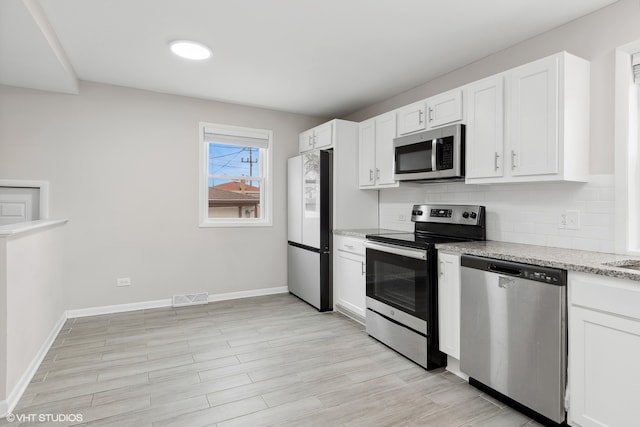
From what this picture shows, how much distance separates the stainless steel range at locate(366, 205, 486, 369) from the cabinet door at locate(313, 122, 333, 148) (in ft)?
4.31

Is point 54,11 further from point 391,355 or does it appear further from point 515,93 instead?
point 391,355

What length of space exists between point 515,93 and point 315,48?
5.20ft

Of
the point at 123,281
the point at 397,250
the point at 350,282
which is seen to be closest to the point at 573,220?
the point at 397,250

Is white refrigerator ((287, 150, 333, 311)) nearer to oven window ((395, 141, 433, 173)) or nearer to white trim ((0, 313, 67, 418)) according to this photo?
oven window ((395, 141, 433, 173))

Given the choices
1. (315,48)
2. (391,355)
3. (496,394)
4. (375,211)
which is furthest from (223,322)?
(315,48)

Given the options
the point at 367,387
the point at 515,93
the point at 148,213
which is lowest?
the point at 367,387

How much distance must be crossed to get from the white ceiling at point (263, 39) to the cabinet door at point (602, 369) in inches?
78.1

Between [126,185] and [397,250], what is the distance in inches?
120

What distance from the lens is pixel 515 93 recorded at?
2.37 metres

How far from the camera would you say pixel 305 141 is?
4.58m

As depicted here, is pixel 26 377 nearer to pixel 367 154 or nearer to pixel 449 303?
pixel 449 303

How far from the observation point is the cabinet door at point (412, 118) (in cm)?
309

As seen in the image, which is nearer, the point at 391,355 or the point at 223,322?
the point at 391,355

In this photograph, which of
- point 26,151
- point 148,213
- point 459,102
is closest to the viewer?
point 459,102
